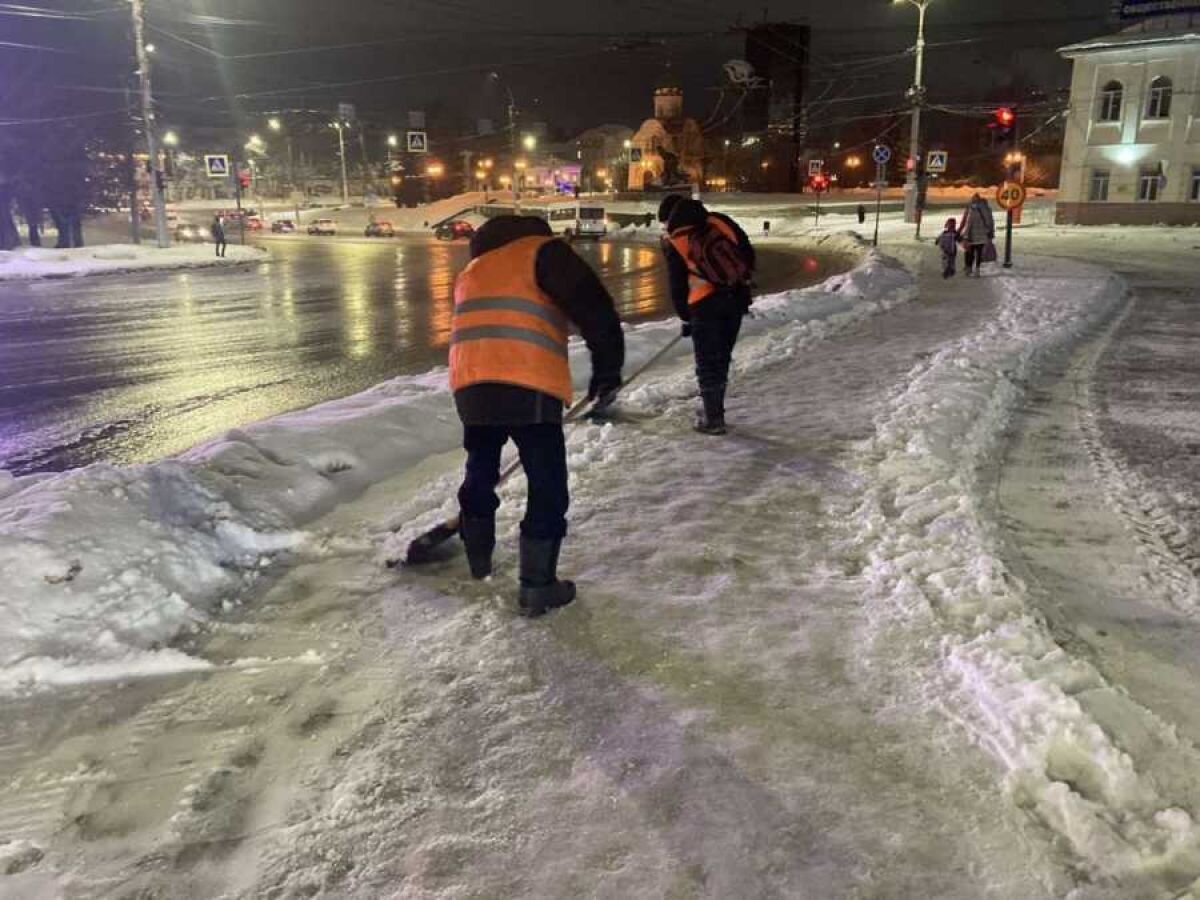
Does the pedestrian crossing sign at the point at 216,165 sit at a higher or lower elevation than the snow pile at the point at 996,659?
higher

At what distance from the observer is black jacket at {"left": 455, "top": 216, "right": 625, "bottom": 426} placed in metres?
3.62

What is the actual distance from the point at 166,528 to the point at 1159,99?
48.0m

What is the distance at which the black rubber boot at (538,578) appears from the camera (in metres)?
3.86

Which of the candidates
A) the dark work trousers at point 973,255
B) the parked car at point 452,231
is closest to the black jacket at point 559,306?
the dark work trousers at point 973,255

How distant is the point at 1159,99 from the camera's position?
133 feet

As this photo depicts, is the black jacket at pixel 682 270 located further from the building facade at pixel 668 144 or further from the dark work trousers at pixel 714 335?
the building facade at pixel 668 144

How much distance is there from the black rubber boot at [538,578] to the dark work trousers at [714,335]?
322 centimetres

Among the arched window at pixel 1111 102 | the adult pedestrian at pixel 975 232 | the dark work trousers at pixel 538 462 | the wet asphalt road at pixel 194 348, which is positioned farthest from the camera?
the arched window at pixel 1111 102

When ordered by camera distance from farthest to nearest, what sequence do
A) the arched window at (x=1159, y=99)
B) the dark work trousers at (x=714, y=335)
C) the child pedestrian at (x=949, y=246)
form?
the arched window at (x=1159, y=99) → the child pedestrian at (x=949, y=246) → the dark work trousers at (x=714, y=335)

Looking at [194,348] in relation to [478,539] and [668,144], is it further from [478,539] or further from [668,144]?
[668,144]

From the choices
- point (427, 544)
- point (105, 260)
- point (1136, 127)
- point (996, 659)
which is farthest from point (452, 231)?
point (996, 659)

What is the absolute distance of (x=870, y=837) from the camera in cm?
250

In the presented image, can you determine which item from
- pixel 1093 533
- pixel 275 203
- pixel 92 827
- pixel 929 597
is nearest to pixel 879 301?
pixel 1093 533

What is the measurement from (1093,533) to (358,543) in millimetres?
4035
